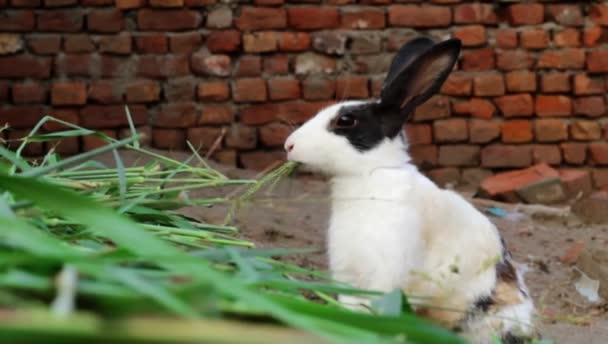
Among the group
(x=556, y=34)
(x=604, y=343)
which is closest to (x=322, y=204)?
(x=556, y=34)

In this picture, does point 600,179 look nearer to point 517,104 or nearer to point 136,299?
point 517,104

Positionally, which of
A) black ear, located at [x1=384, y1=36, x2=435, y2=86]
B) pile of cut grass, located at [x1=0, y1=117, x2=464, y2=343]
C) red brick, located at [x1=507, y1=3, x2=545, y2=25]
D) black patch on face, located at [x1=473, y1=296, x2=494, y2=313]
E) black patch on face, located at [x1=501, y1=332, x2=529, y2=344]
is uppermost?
red brick, located at [x1=507, y1=3, x2=545, y2=25]

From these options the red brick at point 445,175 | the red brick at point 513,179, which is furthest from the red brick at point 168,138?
the red brick at point 513,179

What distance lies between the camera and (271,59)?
15.2ft

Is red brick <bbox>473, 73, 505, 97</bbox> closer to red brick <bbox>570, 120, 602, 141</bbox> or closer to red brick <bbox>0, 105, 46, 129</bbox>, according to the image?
red brick <bbox>570, 120, 602, 141</bbox>

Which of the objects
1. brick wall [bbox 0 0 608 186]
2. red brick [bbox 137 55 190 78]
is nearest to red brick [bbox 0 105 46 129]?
brick wall [bbox 0 0 608 186]

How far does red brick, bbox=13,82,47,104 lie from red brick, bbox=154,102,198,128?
55cm

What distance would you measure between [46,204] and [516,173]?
391cm

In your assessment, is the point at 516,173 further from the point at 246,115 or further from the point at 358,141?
the point at 358,141

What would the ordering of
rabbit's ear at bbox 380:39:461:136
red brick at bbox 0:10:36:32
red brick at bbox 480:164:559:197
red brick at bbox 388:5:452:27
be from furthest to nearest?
red brick at bbox 388:5:452:27 → red brick at bbox 0:10:36:32 → red brick at bbox 480:164:559:197 → rabbit's ear at bbox 380:39:461:136

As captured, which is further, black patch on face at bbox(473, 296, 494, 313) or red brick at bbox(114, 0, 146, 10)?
red brick at bbox(114, 0, 146, 10)

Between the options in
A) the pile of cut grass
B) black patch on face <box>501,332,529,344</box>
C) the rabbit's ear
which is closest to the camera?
the pile of cut grass

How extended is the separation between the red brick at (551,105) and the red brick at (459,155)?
35 centimetres

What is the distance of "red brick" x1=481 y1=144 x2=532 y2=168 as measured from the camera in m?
4.70
